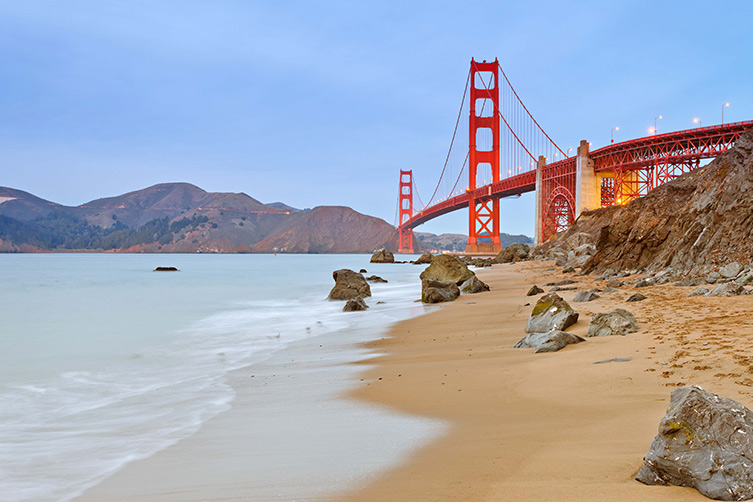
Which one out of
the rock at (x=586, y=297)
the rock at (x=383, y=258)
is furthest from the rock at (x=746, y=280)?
the rock at (x=383, y=258)

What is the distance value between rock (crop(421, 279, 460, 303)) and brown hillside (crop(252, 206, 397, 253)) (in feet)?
460

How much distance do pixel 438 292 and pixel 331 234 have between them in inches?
6415

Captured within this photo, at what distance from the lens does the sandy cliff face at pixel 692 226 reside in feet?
33.0

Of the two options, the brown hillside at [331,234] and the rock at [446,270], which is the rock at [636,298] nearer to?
the rock at [446,270]

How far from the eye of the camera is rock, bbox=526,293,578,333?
19.9 feet

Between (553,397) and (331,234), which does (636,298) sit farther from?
(331,234)

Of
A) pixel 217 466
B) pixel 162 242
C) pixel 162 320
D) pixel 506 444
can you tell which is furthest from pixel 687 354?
pixel 162 242

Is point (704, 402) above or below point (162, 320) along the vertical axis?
above

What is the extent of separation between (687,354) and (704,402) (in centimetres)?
227

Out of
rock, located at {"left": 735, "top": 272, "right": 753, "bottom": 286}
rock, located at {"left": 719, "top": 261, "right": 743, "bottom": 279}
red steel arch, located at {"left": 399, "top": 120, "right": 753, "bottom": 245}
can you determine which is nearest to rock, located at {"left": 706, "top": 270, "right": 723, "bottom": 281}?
rock, located at {"left": 719, "top": 261, "right": 743, "bottom": 279}

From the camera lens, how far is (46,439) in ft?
12.6

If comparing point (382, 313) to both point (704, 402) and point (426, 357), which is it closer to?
point (426, 357)

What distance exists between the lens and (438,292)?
12570mm

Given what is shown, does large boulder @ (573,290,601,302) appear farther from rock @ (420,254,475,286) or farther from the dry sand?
rock @ (420,254,475,286)
